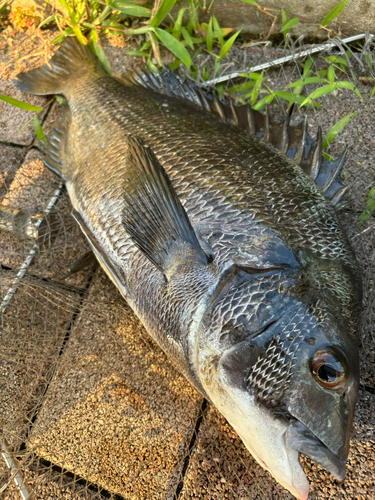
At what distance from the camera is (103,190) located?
1.83 metres

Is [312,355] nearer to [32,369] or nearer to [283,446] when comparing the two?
[283,446]

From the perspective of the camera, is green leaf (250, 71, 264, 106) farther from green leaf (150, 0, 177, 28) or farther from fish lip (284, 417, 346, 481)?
fish lip (284, 417, 346, 481)

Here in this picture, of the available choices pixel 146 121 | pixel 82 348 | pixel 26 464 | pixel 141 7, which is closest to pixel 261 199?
pixel 146 121

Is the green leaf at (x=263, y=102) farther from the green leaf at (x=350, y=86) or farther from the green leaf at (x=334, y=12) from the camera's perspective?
the green leaf at (x=334, y=12)

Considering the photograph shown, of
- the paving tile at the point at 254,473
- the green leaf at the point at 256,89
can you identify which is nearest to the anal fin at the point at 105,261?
the paving tile at the point at 254,473

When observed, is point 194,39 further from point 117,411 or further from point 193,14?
point 117,411

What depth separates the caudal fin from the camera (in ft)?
8.11

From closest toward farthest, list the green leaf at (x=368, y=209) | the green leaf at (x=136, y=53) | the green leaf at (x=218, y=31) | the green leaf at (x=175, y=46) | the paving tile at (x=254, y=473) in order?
the paving tile at (x=254, y=473), the green leaf at (x=368, y=209), the green leaf at (x=175, y=46), the green leaf at (x=218, y=31), the green leaf at (x=136, y=53)

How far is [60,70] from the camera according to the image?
252 centimetres

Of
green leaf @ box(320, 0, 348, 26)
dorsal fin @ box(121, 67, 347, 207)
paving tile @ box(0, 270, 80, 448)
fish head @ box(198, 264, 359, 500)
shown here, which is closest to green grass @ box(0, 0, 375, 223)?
green leaf @ box(320, 0, 348, 26)

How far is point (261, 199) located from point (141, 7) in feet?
6.44

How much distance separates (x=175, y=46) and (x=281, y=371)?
2.17 m

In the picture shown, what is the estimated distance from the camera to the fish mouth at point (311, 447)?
41.1 inches

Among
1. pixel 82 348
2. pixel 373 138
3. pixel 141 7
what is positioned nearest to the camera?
pixel 82 348
